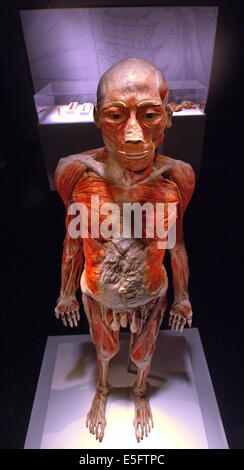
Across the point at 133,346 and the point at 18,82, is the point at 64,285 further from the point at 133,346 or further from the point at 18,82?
the point at 18,82

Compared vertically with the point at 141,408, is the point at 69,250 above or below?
above

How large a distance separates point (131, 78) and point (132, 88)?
0.12 ft

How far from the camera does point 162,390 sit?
6.93 feet

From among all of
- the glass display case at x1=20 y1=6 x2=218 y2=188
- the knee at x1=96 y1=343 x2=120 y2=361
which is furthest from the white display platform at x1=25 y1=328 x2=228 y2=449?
the glass display case at x1=20 y1=6 x2=218 y2=188

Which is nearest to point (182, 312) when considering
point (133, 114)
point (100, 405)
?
point (100, 405)

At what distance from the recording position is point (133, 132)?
1.21 metres

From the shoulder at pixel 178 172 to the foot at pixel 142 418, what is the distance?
1.15m

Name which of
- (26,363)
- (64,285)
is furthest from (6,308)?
(64,285)

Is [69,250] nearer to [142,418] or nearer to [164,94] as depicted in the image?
[164,94]

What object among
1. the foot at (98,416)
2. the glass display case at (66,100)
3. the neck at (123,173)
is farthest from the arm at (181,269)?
the glass display case at (66,100)

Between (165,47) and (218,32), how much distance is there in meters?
0.28

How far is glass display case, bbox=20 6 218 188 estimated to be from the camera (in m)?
1.88

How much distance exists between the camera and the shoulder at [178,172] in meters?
1.50

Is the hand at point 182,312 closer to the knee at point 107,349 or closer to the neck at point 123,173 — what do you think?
the knee at point 107,349
